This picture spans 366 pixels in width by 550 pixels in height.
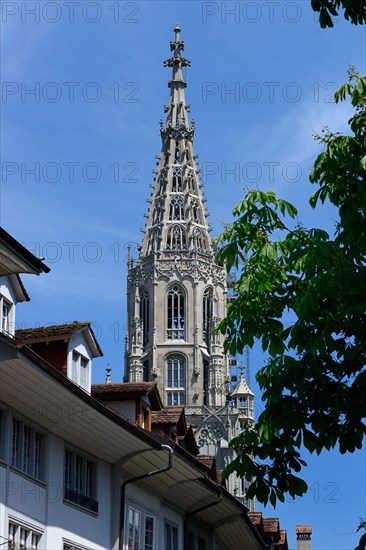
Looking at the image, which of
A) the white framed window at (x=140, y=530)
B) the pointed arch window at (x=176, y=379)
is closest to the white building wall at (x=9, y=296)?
the white framed window at (x=140, y=530)

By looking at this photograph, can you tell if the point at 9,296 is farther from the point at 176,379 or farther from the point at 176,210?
the point at 176,210

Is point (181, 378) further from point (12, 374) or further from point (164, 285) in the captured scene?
point (12, 374)

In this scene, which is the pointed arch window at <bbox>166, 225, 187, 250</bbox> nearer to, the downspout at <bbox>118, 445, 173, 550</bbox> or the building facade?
the building facade

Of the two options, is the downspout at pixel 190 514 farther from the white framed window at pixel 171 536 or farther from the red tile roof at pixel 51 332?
the red tile roof at pixel 51 332

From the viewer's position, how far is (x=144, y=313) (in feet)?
616

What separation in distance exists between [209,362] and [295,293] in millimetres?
166909

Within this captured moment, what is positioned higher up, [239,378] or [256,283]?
[239,378]

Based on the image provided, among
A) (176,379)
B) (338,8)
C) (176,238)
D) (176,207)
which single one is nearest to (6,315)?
(338,8)

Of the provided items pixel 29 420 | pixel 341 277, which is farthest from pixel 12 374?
pixel 341 277

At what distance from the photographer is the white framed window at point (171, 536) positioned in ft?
114

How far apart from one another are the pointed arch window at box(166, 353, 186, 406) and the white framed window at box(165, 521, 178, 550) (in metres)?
145

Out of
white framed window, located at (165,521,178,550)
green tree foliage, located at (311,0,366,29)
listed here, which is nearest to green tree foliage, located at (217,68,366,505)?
green tree foliage, located at (311,0,366,29)

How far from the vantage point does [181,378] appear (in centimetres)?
18375

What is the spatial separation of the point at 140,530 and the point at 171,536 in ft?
10.8
